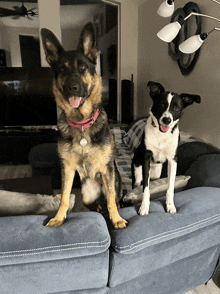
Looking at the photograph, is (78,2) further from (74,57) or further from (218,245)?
(218,245)

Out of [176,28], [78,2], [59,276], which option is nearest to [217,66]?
[176,28]

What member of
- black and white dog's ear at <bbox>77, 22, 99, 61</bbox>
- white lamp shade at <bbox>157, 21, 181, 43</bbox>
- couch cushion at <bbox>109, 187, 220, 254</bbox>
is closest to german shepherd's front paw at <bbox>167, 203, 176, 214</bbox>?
couch cushion at <bbox>109, 187, 220, 254</bbox>

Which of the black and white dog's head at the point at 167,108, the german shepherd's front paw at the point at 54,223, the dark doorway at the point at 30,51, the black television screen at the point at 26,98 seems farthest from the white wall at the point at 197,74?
the dark doorway at the point at 30,51

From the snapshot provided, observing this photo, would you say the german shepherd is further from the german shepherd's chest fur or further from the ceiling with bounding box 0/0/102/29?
the ceiling with bounding box 0/0/102/29

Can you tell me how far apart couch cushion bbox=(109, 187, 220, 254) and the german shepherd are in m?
0.09

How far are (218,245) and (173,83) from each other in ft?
6.87

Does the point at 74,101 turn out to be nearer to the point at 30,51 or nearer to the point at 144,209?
the point at 144,209

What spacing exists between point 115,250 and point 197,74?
6.59 ft

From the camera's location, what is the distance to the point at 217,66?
1.95 metres

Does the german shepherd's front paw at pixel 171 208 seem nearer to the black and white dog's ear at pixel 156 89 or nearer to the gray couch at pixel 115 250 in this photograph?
the gray couch at pixel 115 250

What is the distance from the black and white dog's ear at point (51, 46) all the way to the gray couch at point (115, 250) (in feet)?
2.59

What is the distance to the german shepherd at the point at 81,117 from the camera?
1.06 m

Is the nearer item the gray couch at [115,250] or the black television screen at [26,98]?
the gray couch at [115,250]

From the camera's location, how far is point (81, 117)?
3.85 feet
